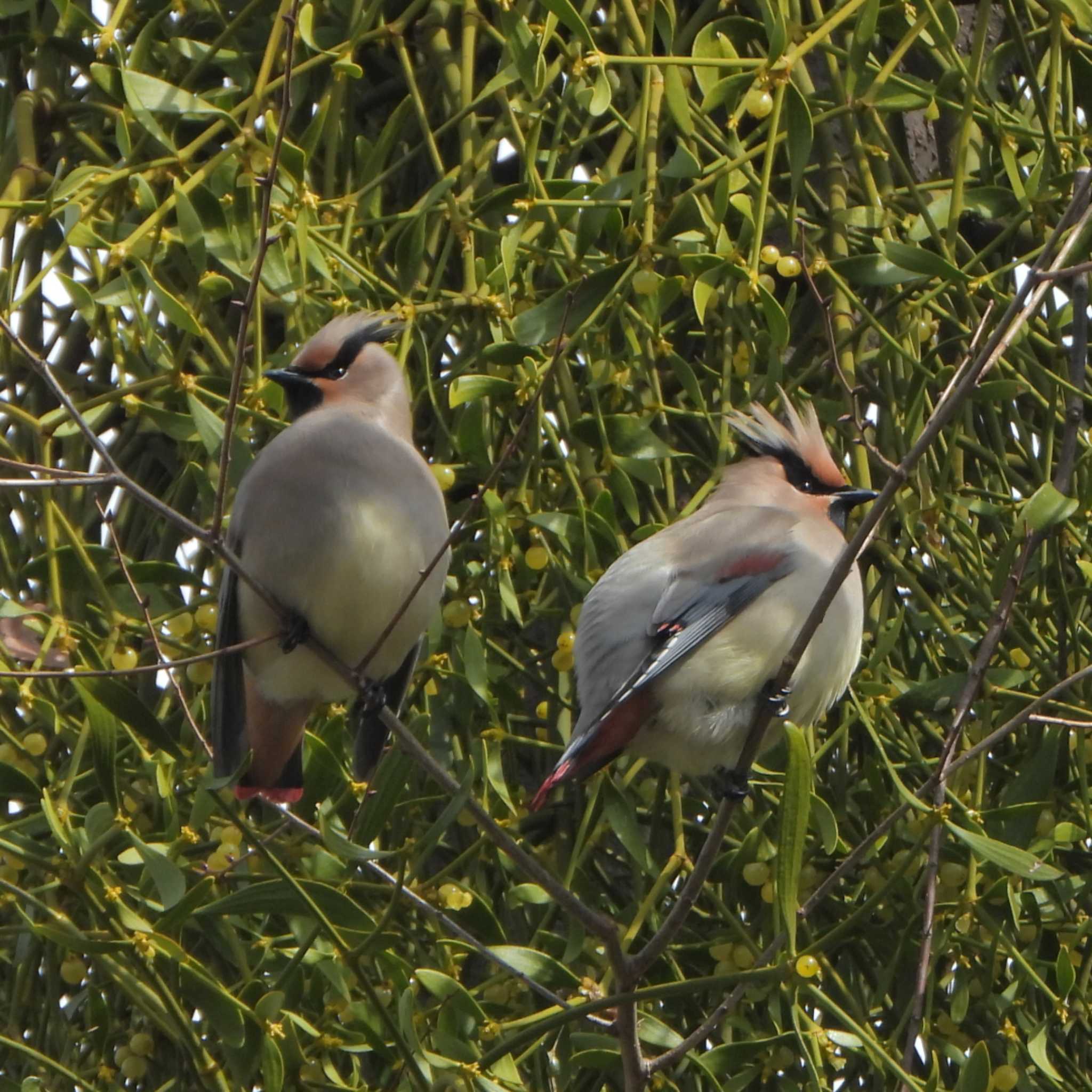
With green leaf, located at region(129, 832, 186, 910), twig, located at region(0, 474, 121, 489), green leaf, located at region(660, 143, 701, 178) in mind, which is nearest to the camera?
twig, located at region(0, 474, 121, 489)

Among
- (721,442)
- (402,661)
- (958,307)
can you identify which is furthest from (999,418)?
(402,661)

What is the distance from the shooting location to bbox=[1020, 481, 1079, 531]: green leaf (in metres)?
1.74

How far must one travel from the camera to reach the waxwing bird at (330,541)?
205 centimetres

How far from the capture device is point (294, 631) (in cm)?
205

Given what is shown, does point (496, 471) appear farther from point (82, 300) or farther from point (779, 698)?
point (82, 300)

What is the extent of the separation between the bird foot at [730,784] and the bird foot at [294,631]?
1.45 feet

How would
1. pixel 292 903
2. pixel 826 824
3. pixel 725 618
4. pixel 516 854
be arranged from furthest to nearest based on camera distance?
pixel 725 618 < pixel 826 824 < pixel 292 903 < pixel 516 854

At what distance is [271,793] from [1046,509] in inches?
34.7

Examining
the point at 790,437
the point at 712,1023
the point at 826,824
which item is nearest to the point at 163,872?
the point at 712,1023

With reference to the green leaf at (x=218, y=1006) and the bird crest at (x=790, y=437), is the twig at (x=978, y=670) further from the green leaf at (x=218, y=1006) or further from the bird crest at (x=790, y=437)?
the green leaf at (x=218, y=1006)

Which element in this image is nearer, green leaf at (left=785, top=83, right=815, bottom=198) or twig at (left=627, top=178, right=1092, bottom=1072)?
twig at (left=627, top=178, right=1092, bottom=1072)

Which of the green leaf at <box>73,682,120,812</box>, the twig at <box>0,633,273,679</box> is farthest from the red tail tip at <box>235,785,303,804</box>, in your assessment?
the green leaf at <box>73,682,120,812</box>

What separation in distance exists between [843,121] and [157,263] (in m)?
0.75

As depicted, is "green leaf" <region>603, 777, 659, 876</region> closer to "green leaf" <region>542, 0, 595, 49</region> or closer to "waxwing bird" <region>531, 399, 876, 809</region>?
"waxwing bird" <region>531, 399, 876, 809</region>
